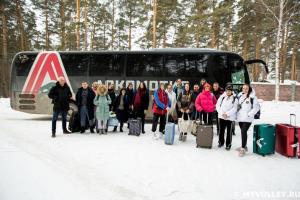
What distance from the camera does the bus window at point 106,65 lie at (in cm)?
1088

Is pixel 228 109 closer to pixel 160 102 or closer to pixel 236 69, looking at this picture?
pixel 160 102

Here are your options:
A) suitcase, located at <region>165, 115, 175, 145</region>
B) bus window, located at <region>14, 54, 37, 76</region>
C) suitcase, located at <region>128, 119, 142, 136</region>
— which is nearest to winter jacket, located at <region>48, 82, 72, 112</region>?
suitcase, located at <region>128, 119, 142, 136</region>

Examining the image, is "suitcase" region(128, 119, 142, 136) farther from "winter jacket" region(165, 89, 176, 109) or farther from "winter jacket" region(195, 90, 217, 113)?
"winter jacket" region(195, 90, 217, 113)

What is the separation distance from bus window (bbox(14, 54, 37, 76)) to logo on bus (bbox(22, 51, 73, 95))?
0.20 meters

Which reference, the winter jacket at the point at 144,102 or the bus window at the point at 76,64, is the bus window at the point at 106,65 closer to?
the bus window at the point at 76,64

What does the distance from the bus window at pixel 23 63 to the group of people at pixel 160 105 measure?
4.49 meters

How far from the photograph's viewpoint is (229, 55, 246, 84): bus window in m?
9.89

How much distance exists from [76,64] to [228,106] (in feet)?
24.6

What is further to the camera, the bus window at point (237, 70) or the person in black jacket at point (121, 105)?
the bus window at point (237, 70)

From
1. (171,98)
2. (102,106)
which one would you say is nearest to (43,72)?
(102,106)

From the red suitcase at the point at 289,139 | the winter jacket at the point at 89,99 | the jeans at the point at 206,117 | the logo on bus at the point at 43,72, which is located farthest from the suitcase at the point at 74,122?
the red suitcase at the point at 289,139

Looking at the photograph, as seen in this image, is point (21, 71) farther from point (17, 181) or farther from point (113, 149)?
point (17, 181)

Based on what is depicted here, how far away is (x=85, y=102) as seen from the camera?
8.09 metres

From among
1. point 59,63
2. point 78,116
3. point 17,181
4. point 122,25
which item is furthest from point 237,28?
point 17,181
